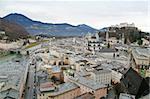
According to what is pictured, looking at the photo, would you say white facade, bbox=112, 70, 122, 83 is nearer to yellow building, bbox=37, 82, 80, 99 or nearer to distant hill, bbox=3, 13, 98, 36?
yellow building, bbox=37, 82, 80, 99

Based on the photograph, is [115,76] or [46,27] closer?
[115,76]

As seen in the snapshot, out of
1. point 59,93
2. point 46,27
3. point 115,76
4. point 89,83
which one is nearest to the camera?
point 59,93

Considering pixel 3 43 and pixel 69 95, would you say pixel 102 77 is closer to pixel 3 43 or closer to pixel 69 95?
pixel 69 95

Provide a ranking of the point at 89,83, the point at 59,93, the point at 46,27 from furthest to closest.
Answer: the point at 46,27, the point at 89,83, the point at 59,93

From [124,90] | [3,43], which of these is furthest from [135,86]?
[3,43]

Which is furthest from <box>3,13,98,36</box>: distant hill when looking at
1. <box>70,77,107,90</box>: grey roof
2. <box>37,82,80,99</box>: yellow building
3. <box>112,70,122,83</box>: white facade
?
<box>37,82,80,99</box>: yellow building

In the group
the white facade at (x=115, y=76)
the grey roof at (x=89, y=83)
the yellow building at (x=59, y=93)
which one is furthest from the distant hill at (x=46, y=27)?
the yellow building at (x=59, y=93)

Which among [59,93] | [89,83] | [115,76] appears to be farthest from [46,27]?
[59,93]

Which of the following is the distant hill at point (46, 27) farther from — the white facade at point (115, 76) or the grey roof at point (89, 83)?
the grey roof at point (89, 83)

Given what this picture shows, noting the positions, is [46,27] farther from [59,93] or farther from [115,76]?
[59,93]

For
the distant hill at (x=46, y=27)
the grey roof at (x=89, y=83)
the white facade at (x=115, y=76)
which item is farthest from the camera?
the distant hill at (x=46, y=27)

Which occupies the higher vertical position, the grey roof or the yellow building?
the grey roof

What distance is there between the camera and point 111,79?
873 centimetres

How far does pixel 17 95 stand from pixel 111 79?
3194mm
